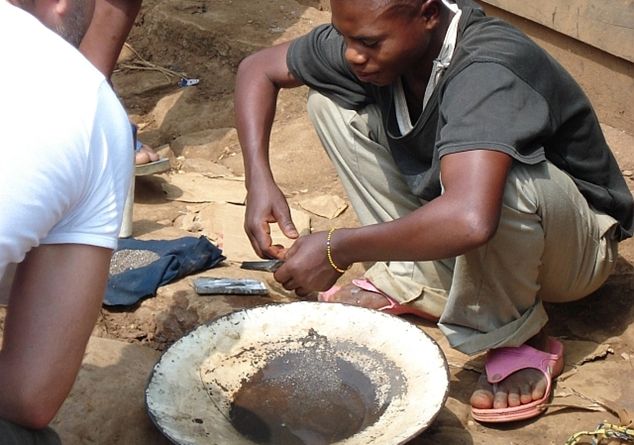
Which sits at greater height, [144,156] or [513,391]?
[513,391]

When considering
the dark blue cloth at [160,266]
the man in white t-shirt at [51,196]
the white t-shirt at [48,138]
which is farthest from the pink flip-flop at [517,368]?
the white t-shirt at [48,138]

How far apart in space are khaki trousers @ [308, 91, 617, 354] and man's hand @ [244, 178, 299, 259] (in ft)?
1.04

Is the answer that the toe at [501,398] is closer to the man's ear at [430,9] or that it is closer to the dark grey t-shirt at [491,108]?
the dark grey t-shirt at [491,108]

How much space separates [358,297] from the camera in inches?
131

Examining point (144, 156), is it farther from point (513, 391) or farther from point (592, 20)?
point (513, 391)

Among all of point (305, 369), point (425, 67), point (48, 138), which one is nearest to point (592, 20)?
point (425, 67)

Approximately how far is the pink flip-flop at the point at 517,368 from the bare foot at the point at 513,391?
0.01 meters

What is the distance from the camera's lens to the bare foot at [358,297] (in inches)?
130

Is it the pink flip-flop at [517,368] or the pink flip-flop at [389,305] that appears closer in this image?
the pink flip-flop at [517,368]

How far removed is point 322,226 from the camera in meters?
4.05

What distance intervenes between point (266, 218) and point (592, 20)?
1.90 meters

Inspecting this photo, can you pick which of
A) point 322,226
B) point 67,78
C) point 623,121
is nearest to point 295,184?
point 322,226

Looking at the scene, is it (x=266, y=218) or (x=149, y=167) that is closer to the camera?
(x=266, y=218)

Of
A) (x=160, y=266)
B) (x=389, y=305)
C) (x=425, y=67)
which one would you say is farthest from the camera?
(x=160, y=266)
